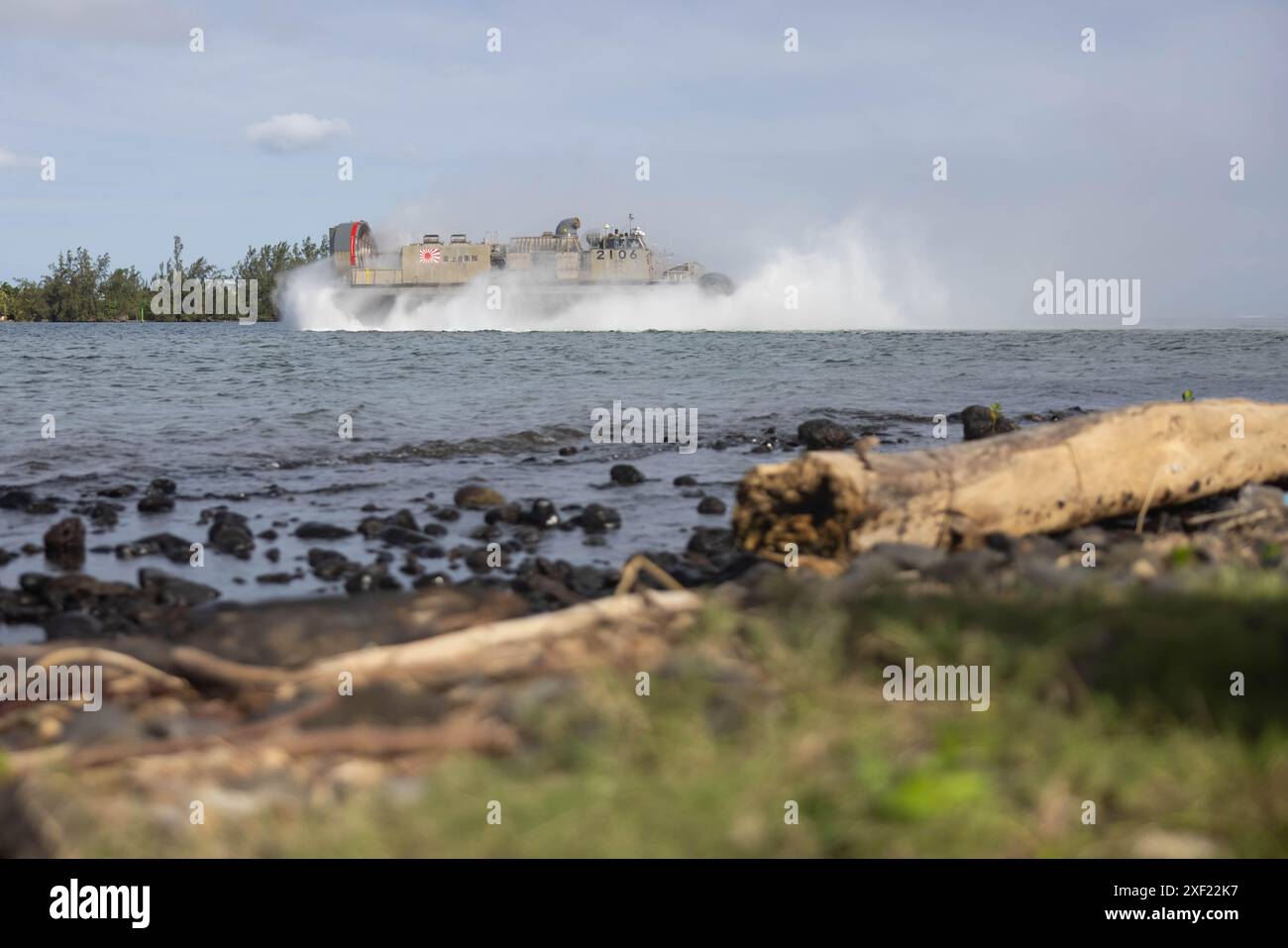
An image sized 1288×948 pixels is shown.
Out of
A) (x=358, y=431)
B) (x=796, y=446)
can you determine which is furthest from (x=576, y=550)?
(x=358, y=431)

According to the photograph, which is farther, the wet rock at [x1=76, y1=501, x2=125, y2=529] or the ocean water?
the ocean water

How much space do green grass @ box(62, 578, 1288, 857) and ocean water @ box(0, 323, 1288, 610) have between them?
3.94 m

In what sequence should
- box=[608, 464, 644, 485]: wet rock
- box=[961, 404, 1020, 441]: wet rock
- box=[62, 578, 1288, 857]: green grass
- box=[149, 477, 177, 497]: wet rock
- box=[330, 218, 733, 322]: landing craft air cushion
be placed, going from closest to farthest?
1. box=[62, 578, 1288, 857]: green grass
2. box=[149, 477, 177, 497]: wet rock
3. box=[608, 464, 644, 485]: wet rock
4. box=[961, 404, 1020, 441]: wet rock
5. box=[330, 218, 733, 322]: landing craft air cushion

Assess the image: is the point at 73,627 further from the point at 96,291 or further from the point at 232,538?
the point at 96,291

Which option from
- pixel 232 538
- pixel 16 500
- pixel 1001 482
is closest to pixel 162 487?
pixel 16 500

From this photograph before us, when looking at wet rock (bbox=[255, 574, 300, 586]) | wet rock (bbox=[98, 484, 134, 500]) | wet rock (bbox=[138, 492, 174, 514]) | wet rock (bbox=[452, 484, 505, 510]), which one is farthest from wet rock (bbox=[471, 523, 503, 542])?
wet rock (bbox=[98, 484, 134, 500])

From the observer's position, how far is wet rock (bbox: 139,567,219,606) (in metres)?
6.66

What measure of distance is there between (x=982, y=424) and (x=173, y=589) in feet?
35.8

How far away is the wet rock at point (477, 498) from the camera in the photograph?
32.4ft

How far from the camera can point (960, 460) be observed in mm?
6605

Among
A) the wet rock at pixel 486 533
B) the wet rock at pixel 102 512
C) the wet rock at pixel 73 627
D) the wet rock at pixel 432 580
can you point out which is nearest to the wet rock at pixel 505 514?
the wet rock at pixel 486 533

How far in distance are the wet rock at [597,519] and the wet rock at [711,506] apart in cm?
77

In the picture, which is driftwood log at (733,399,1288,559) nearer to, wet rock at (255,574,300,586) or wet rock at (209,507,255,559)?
wet rock at (255,574,300,586)

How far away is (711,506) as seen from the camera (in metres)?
9.40
